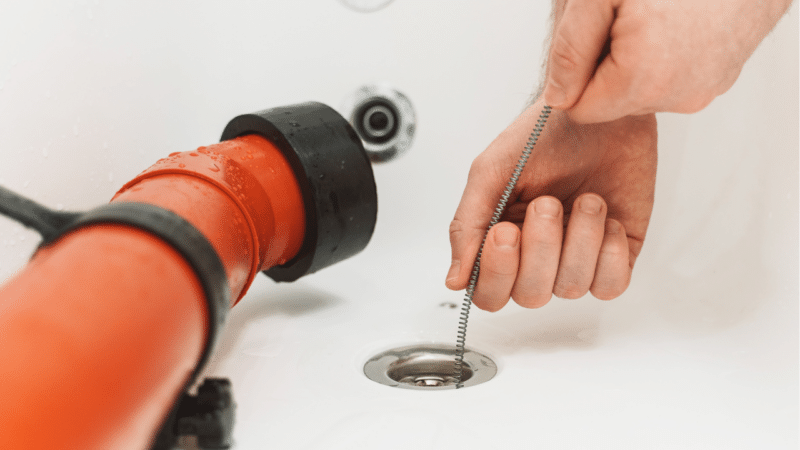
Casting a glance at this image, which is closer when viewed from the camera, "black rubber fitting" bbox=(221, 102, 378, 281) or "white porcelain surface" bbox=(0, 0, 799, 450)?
"white porcelain surface" bbox=(0, 0, 799, 450)

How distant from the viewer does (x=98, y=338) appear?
0.81ft

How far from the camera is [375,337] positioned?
627mm

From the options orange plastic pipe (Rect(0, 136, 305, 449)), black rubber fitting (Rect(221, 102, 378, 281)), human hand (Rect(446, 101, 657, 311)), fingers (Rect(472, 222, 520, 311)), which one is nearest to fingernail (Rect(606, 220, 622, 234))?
human hand (Rect(446, 101, 657, 311))

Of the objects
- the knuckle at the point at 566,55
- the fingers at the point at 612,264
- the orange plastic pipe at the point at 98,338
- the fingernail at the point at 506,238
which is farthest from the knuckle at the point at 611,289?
the orange plastic pipe at the point at 98,338

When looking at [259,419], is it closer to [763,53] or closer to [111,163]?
[111,163]

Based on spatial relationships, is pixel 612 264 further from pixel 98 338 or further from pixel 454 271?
pixel 98 338

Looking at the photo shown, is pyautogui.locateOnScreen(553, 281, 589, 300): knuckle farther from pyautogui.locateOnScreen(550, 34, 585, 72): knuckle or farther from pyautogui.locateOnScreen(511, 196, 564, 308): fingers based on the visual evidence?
pyautogui.locateOnScreen(550, 34, 585, 72): knuckle

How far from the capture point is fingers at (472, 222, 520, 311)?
567 millimetres

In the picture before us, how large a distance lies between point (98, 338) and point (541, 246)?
0.41m

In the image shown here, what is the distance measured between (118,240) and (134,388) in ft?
0.24

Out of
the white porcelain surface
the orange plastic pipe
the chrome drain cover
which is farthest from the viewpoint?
the chrome drain cover

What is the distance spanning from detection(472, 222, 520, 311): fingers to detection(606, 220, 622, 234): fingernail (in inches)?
4.0

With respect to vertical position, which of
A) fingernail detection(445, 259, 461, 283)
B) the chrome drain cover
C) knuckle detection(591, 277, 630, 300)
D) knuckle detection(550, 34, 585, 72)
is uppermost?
knuckle detection(550, 34, 585, 72)

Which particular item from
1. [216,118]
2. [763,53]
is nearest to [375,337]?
[216,118]
